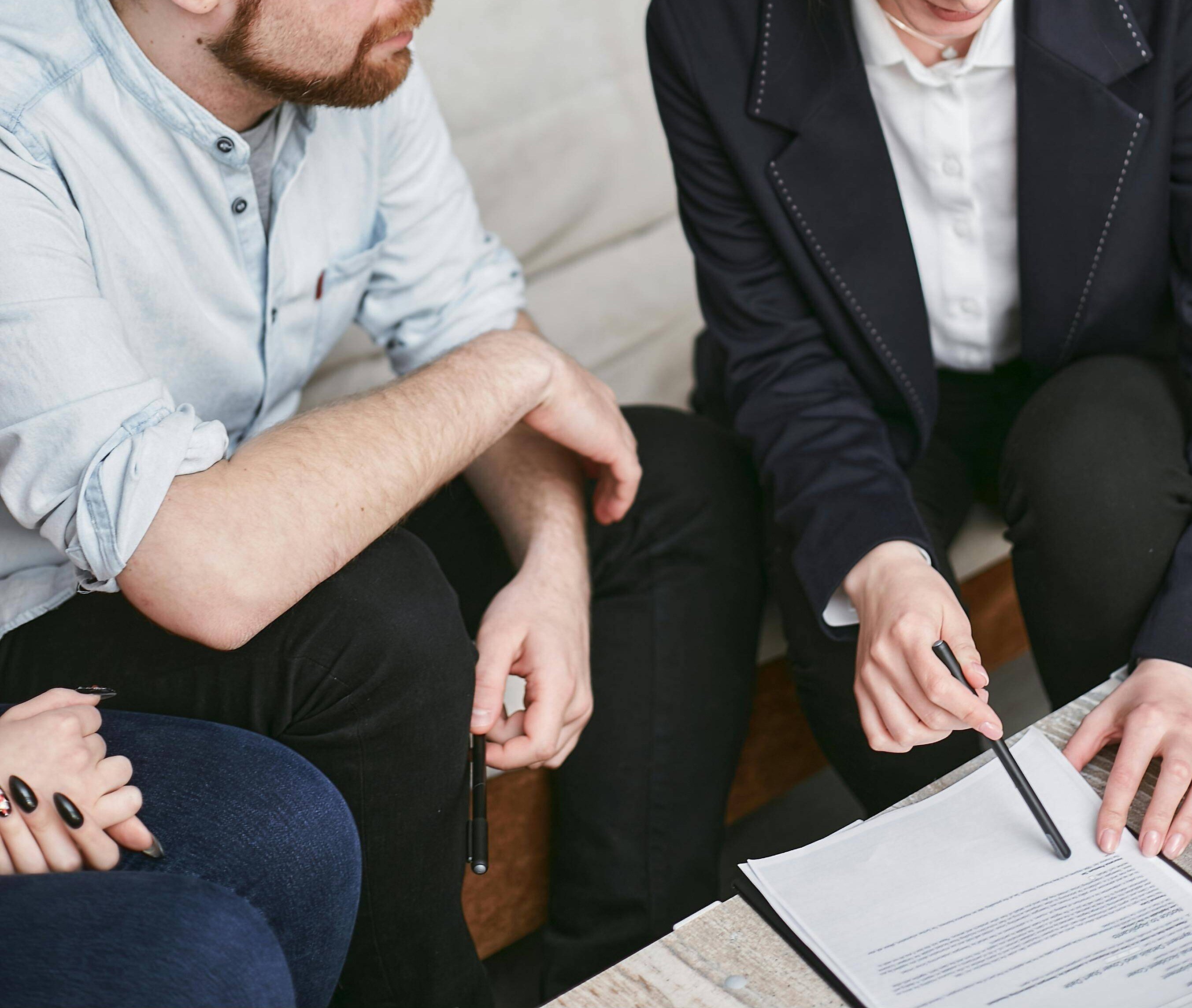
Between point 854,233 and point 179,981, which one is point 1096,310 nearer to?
point 854,233

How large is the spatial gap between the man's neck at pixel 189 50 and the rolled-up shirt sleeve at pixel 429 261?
0.78ft

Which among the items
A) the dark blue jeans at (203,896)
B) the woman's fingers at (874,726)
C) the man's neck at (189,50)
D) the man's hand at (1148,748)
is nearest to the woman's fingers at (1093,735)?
the man's hand at (1148,748)

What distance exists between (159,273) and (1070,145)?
774 millimetres

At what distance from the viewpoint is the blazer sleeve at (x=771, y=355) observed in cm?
104

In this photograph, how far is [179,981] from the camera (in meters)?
0.62

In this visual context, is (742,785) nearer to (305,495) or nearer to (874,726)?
(874,726)

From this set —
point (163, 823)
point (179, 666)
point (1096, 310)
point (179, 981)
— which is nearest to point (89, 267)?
point (179, 666)

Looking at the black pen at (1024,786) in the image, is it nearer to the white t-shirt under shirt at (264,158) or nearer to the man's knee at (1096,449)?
the man's knee at (1096,449)

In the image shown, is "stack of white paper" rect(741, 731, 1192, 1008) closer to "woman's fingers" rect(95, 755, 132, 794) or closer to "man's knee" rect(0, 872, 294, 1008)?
"man's knee" rect(0, 872, 294, 1008)

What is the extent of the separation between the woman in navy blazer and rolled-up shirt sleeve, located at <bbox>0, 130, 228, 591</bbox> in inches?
21.2

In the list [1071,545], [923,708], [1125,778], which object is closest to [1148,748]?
[1125,778]

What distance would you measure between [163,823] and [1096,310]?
89 centimetres

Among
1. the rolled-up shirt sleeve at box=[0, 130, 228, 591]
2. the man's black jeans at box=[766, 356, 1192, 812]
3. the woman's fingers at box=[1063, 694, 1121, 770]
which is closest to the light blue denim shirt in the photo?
the rolled-up shirt sleeve at box=[0, 130, 228, 591]

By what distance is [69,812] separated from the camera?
71cm
